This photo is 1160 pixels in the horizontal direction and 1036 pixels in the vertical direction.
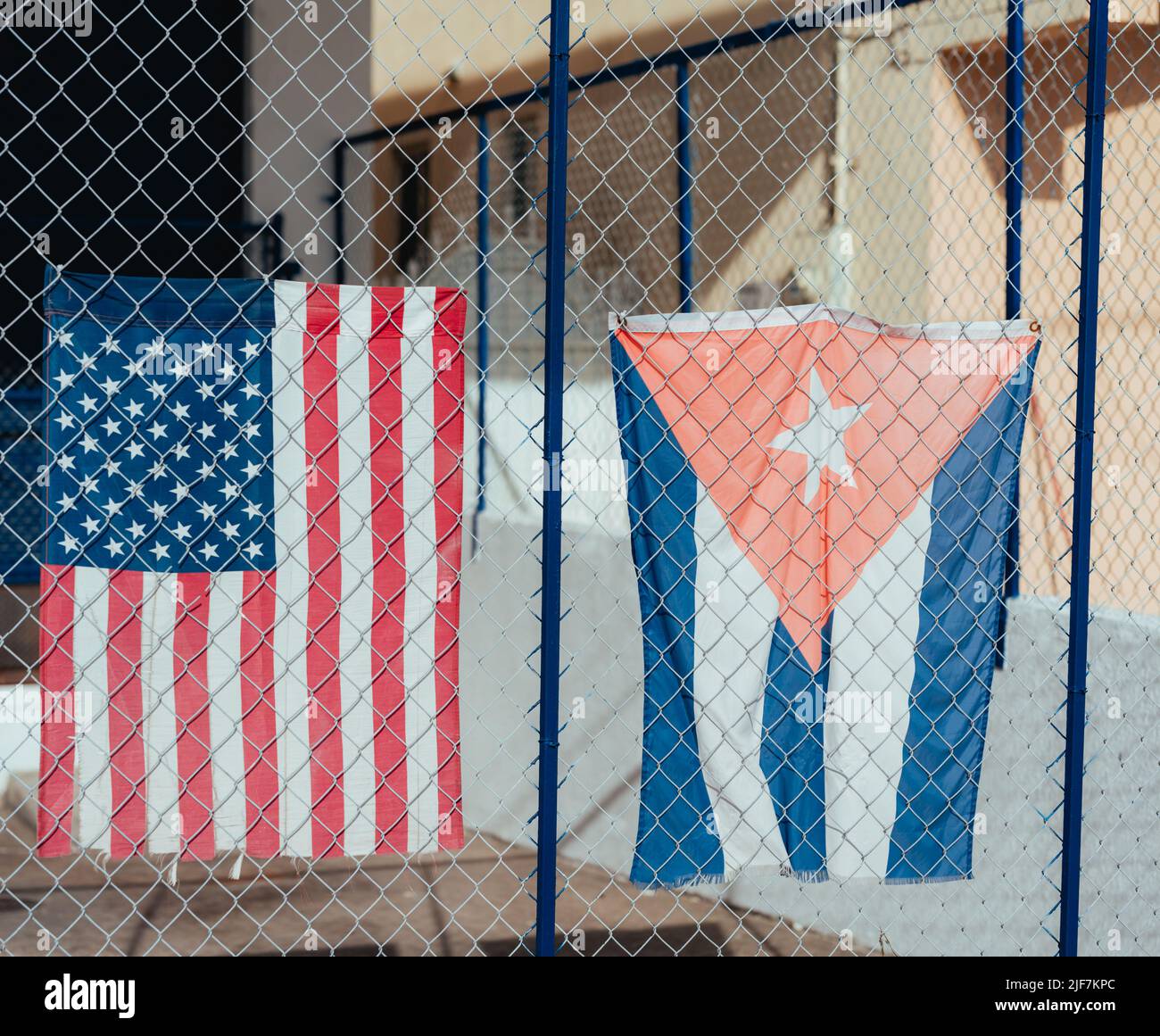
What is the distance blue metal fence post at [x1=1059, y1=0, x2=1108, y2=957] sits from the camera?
3096 mm

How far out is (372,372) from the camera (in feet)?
9.35

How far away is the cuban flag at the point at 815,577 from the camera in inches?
122

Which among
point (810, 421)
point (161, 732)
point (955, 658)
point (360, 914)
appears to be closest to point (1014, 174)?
point (810, 421)

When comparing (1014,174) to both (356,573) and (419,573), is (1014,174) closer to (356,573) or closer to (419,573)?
(419,573)

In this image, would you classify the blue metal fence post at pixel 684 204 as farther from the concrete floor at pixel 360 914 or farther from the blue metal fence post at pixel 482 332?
the concrete floor at pixel 360 914

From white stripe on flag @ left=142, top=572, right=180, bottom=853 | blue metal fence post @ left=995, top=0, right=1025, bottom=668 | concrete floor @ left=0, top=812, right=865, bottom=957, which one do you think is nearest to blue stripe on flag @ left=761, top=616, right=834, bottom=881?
blue metal fence post @ left=995, top=0, right=1025, bottom=668

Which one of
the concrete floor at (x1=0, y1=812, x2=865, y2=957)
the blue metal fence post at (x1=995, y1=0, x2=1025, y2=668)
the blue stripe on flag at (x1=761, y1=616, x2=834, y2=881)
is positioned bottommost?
the concrete floor at (x1=0, y1=812, x2=865, y2=957)

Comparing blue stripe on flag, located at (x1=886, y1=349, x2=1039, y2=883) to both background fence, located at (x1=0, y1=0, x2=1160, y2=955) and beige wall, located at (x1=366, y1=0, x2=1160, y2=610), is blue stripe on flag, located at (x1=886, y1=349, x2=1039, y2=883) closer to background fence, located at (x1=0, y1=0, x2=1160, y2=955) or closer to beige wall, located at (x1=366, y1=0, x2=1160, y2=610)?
background fence, located at (x1=0, y1=0, x2=1160, y2=955)

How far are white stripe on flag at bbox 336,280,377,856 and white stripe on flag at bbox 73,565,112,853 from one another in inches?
19.0

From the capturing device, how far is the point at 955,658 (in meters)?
3.27

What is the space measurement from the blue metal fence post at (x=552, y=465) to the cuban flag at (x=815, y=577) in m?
0.35
